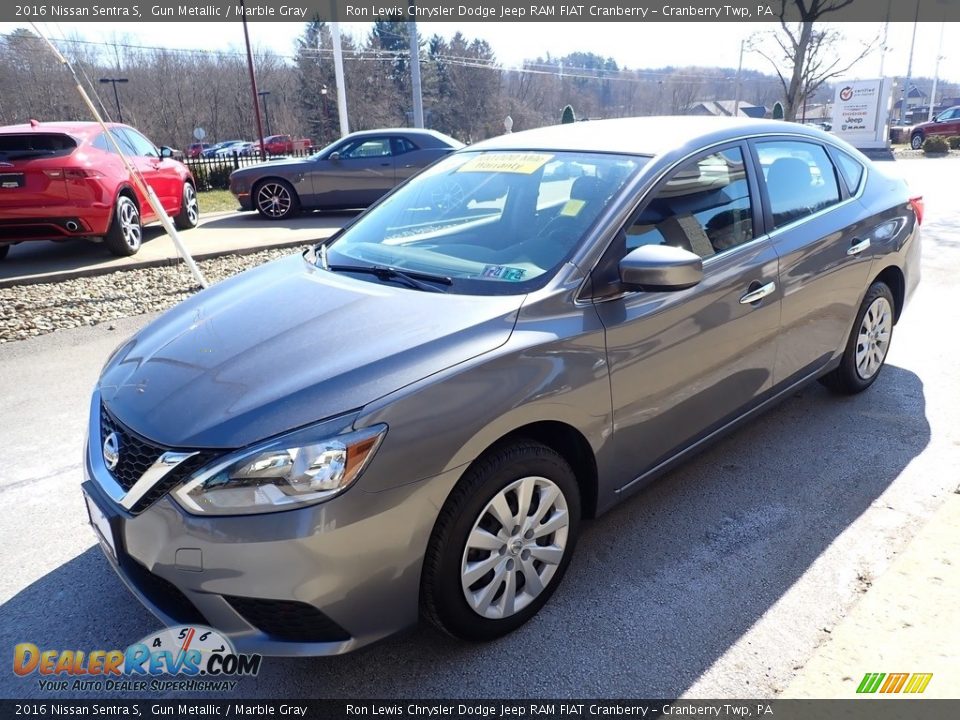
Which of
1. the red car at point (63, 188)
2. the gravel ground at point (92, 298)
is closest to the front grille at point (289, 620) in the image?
the gravel ground at point (92, 298)

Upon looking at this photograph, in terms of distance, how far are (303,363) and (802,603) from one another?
1.99 metres

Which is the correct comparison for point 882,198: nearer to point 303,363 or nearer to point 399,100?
point 303,363

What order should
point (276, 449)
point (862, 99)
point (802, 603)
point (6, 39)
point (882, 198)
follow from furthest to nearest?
point (6, 39)
point (862, 99)
point (882, 198)
point (802, 603)
point (276, 449)

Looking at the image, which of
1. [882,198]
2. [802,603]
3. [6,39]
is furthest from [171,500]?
[6,39]

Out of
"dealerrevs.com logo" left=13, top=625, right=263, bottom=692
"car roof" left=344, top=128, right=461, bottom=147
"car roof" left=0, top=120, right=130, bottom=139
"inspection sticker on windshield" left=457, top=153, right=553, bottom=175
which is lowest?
"dealerrevs.com logo" left=13, top=625, right=263, bottom=692

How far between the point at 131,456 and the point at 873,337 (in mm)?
4078

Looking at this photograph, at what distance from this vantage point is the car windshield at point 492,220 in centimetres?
272

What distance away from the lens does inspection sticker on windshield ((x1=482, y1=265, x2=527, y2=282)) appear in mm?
2650

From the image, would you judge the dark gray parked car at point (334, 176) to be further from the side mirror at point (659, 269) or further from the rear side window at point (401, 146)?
the side mirror at point (659, 269)

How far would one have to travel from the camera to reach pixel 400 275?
2.86 meters

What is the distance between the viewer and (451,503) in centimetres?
216

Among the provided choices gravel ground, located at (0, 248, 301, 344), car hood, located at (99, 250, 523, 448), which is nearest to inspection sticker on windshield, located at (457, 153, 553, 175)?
car hood, located at (99, 250, 523, 448)

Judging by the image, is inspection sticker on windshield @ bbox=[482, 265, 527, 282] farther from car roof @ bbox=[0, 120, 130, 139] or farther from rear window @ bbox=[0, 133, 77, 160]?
car roof @ bbox=[0, 120, 130, 139]

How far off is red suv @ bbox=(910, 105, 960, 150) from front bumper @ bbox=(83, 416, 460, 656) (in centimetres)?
3583
